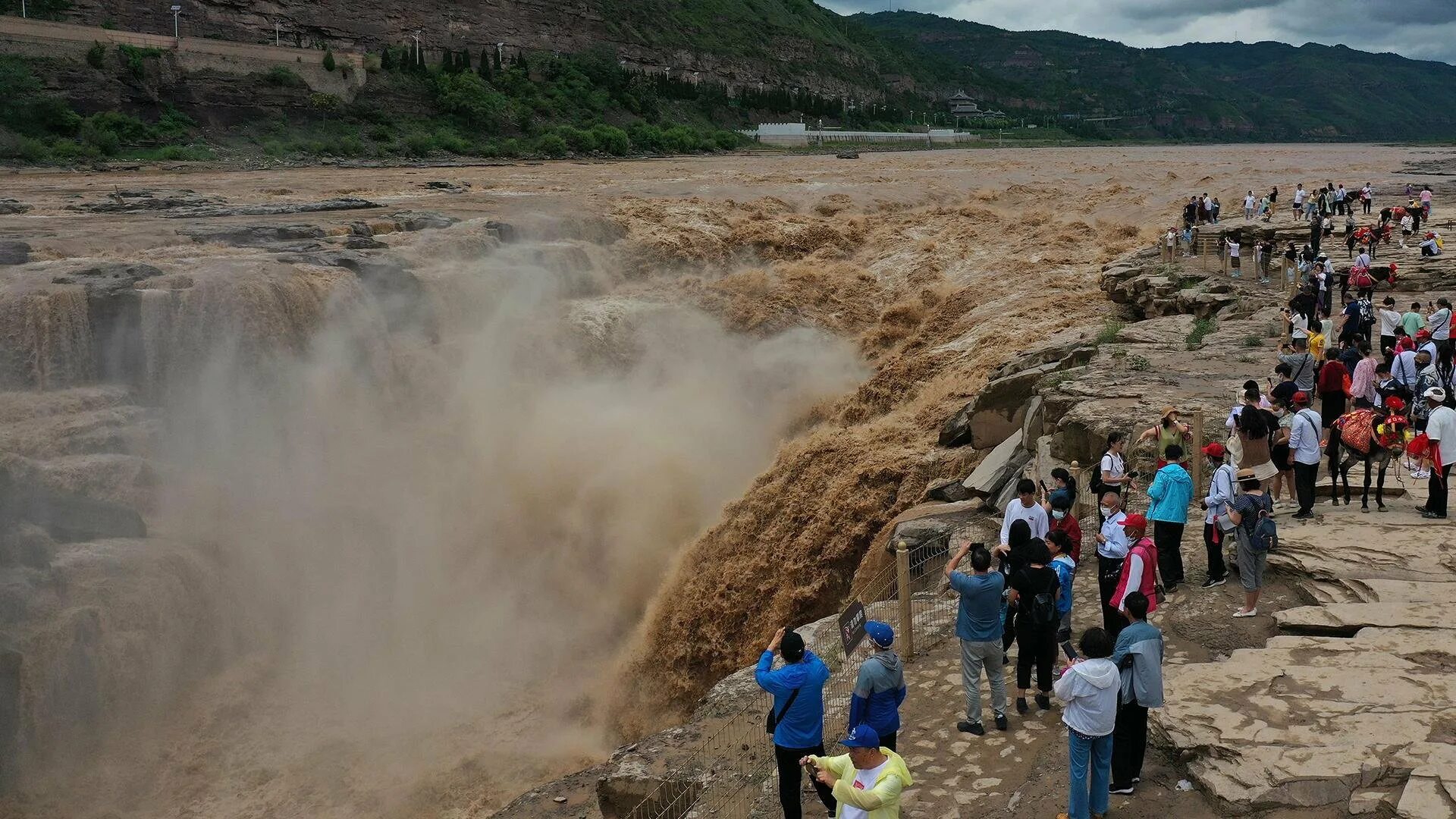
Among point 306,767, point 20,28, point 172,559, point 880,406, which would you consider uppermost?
point 20,28

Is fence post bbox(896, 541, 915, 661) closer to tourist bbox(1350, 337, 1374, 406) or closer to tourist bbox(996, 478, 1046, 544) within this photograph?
tourist bbox(996, 478, 1046, 544)

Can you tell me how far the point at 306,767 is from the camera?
1333cm

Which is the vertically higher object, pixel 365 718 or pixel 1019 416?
pixel 1019 416

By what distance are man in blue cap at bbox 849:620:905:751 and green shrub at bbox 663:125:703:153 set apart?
6970cm

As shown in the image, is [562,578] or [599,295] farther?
[599,295]

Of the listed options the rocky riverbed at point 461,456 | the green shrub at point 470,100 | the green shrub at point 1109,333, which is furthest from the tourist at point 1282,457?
the green shrub at point 470,100

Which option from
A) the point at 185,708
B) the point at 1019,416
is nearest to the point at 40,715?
the point at 185,708

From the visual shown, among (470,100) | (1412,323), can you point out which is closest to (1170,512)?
(1412,323)

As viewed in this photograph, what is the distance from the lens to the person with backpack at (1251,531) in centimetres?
809

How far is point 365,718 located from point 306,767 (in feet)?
3.74

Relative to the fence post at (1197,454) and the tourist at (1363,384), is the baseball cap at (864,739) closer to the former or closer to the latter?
the fence post at (1197,454)

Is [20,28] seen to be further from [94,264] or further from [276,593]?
[276,593]

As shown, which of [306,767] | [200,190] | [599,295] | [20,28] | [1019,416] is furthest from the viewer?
[20,28]

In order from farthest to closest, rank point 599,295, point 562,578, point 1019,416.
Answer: point 599,295 → point 562,578 → point 1019,416
